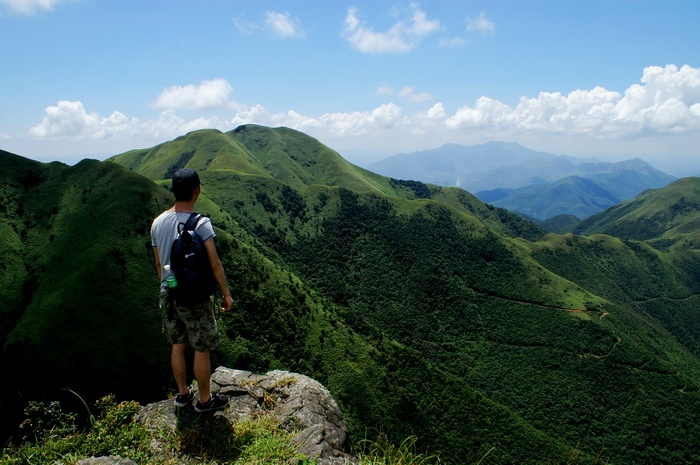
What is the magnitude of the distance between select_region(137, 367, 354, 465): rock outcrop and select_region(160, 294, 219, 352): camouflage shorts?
2.06m

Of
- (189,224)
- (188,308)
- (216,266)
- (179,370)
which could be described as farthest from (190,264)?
(179,370)

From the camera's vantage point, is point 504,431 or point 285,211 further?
point 285,211

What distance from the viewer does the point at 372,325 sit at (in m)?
117

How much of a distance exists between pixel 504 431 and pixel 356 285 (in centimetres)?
8164

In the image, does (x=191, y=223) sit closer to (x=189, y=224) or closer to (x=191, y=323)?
(x=189, y=224)

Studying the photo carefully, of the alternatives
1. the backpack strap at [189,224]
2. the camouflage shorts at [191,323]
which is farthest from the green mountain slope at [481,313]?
the backpack strap at [189,224]

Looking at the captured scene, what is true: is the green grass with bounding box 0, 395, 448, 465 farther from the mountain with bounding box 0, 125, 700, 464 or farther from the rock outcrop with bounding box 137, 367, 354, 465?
the mountain with bounding box 0, 125, 700, 464

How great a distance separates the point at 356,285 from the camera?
506 ft

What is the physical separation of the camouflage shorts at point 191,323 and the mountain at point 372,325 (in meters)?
13.9

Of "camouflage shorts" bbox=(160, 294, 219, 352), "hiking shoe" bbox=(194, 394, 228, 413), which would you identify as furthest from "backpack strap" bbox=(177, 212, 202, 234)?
"hiking shoe" bbox=(194, 394, 228, 413)

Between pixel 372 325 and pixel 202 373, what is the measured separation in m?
111

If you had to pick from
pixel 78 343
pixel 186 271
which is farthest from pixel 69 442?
pixel 78 343

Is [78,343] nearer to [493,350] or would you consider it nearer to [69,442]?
[69,442]

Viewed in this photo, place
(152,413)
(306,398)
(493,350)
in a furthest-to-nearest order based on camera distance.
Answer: (493,350)
(306,398)
(152,413)
